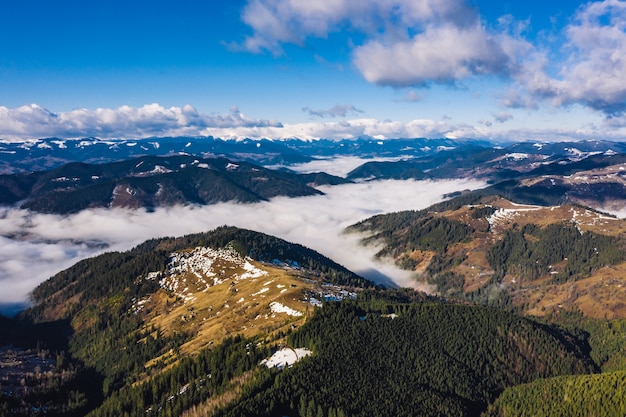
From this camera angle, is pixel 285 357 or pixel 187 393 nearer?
pixel 187 393

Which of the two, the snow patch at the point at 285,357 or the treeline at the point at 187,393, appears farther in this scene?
the snow patch at the point at 285,357

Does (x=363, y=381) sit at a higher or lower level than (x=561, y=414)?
higher

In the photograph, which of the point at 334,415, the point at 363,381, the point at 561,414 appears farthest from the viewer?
the point at 561,414

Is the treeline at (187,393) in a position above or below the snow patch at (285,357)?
below

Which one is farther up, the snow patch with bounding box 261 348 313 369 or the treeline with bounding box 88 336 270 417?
the snow patch with bounding box 261 348 313 369

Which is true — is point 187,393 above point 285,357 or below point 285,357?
below

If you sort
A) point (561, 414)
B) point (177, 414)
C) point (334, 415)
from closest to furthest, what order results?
point (334, 415), point (177, 414), point (561, 414)

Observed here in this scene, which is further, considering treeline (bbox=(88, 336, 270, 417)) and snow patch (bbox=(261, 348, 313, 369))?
snow patch (bbox=(261, 348, 313, 369))

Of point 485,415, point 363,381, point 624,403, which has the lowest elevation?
point 485,415

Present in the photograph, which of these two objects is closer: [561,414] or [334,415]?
[334,415]

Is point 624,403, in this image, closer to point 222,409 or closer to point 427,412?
point 427,412

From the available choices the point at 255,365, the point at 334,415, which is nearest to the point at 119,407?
the point at 255,365
